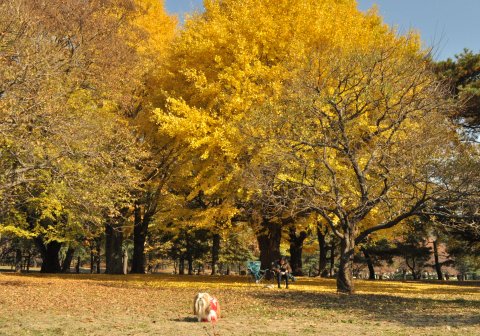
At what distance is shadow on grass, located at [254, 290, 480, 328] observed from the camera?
10078mm

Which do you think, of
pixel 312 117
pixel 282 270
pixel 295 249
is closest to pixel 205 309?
pixel 282 270

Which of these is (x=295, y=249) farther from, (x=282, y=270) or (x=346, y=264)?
(x=346, y=264)

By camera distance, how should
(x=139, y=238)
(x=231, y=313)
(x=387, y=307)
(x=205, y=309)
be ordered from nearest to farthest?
(x=205, y=309)
(x=231, y=313)
(x=387, y=307)
(x=139, y=238)

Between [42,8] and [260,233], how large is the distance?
12.6 metres

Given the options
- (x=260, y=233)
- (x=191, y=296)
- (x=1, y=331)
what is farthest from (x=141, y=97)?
(x=1, y=331)

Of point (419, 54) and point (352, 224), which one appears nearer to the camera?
point (352, 224)

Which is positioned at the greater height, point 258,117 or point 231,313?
point 258,117

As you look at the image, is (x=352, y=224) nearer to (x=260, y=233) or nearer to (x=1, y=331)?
(x=260, y=233)

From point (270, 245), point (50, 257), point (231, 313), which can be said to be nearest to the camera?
point (231, 313)

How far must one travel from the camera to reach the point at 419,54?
19.7 m

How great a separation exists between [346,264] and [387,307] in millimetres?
3818

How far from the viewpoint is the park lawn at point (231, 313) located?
8422mm

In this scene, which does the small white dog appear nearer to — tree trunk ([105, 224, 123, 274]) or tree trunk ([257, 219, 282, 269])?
tree trunk ([257, 219, 282, 269])

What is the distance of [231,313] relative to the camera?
10.9 metres
